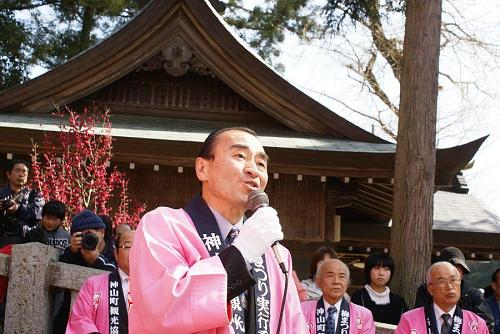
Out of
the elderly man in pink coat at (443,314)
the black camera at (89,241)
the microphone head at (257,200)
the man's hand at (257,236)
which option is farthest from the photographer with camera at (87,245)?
the man's hand at (257,236)

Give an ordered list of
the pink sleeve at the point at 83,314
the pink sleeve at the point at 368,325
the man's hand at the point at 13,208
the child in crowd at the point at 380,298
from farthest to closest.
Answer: the man's hand at the point at 13,208 < the child in crowd at the point at 380,298 < the pink sleeve at the point at 368,325 < the pink sleeve at the point at 83,314

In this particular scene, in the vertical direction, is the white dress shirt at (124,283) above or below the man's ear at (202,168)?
below

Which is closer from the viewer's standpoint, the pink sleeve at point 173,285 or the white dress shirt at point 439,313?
the pink sleeve at point 173,285

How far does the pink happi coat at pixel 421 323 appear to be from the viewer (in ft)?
16.9

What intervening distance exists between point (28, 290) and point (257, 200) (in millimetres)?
2903

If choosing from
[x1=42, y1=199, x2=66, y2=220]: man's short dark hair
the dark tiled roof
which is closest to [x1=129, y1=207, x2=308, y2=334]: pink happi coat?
[x1=42, y1=199, x2=66, y2=220]: man's short dark hair

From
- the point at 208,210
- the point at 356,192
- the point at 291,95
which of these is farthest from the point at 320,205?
the point at 208,210

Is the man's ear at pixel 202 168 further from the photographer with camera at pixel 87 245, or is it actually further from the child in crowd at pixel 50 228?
the child in crowd at pixel 50 228

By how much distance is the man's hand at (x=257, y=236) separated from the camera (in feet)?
7.25

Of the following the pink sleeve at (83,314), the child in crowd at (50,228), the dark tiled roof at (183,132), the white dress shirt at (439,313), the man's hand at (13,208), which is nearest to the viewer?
the pink sleeve at (83,314)

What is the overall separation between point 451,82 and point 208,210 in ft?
48.5

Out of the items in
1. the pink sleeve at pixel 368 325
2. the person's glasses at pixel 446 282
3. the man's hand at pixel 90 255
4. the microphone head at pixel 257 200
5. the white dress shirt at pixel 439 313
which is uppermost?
the microphone head at pixel 257 200

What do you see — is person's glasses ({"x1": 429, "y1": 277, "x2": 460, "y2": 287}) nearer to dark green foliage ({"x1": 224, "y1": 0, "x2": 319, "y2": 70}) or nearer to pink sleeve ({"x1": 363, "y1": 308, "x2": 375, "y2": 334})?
pink sleeve ({"x1": 363, "y1": 308, "x2": 375, "y2": 334})

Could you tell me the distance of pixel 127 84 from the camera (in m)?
10.1
